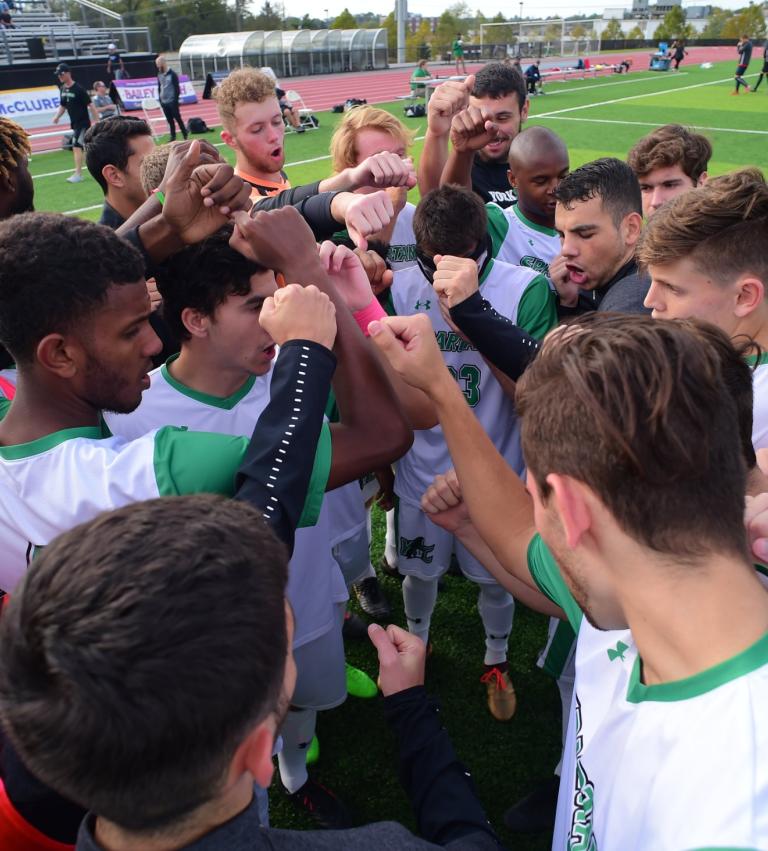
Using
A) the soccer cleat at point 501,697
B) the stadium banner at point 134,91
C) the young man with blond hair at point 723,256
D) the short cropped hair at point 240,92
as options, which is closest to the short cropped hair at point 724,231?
the young man with blond hair at point 723,256

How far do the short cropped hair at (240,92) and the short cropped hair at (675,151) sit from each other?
8.02ft

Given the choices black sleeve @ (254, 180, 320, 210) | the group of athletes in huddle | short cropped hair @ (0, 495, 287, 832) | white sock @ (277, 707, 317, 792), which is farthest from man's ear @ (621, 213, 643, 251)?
short cropped hair @ (0, 495, 287, 832)

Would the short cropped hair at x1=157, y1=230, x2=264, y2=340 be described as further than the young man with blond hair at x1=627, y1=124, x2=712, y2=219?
No

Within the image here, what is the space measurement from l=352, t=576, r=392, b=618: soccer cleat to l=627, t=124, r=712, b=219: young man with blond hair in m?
2.74

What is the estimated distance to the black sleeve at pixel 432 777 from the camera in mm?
1299

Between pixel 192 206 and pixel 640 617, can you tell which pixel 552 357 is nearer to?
pixel 640 617

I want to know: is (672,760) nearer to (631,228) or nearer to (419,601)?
(419,601)

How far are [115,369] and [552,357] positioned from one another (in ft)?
3.52

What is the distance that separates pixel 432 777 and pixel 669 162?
12.5ft

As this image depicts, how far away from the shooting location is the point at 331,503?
2.82m

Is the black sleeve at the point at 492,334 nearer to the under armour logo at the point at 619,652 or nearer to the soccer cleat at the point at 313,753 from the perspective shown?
the under armour logo at the point at 619,652

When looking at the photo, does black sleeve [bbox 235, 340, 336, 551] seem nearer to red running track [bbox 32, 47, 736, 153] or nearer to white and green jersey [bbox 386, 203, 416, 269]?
white and green jersey [bbox 386, 203, 416, 269]

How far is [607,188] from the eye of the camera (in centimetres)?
307

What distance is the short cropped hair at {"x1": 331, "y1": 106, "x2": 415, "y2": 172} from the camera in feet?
13.4
